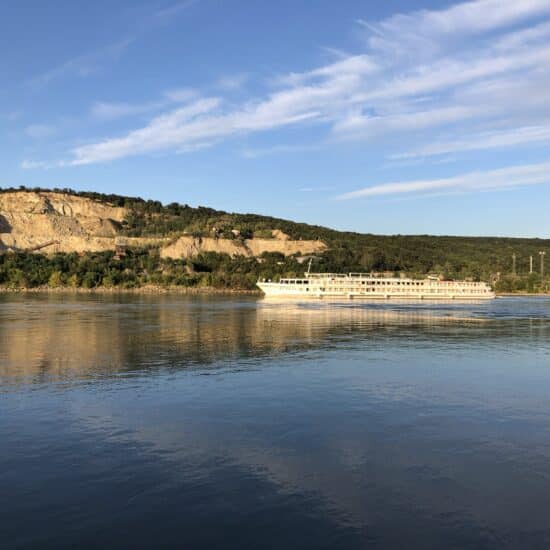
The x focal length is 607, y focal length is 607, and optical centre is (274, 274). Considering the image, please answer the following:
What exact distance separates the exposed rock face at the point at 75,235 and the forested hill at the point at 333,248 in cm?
401

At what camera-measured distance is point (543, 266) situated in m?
154

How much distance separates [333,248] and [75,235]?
6575 centimetres

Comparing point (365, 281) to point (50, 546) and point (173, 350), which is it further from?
point (50, 546)

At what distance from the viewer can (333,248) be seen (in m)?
152

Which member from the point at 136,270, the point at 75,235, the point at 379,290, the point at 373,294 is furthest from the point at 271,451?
the point at 75,235

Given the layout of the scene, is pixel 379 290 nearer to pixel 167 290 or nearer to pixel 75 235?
pixel 167 290

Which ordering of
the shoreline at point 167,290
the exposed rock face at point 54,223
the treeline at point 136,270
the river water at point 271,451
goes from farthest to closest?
1. the exposed rock face at point 54,223
2. the treeline at point 136,270
3. the shoreline at point 167,290
4. the river water at point 271,451

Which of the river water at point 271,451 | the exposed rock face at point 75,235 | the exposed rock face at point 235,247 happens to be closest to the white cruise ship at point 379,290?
the exposed rock face at point 235,247

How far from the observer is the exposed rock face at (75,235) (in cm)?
15138

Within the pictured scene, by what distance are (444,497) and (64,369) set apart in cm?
1593

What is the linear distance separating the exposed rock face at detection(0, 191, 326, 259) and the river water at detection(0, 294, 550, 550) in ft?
422

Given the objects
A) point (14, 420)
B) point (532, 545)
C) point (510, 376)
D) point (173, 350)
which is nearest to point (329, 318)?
point (173, 350)

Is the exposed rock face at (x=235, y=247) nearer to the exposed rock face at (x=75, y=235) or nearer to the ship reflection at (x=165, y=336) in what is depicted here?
the exposed rock face at (x=75, y=235)

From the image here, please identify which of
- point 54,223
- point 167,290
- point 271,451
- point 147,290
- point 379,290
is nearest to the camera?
point 271,451
